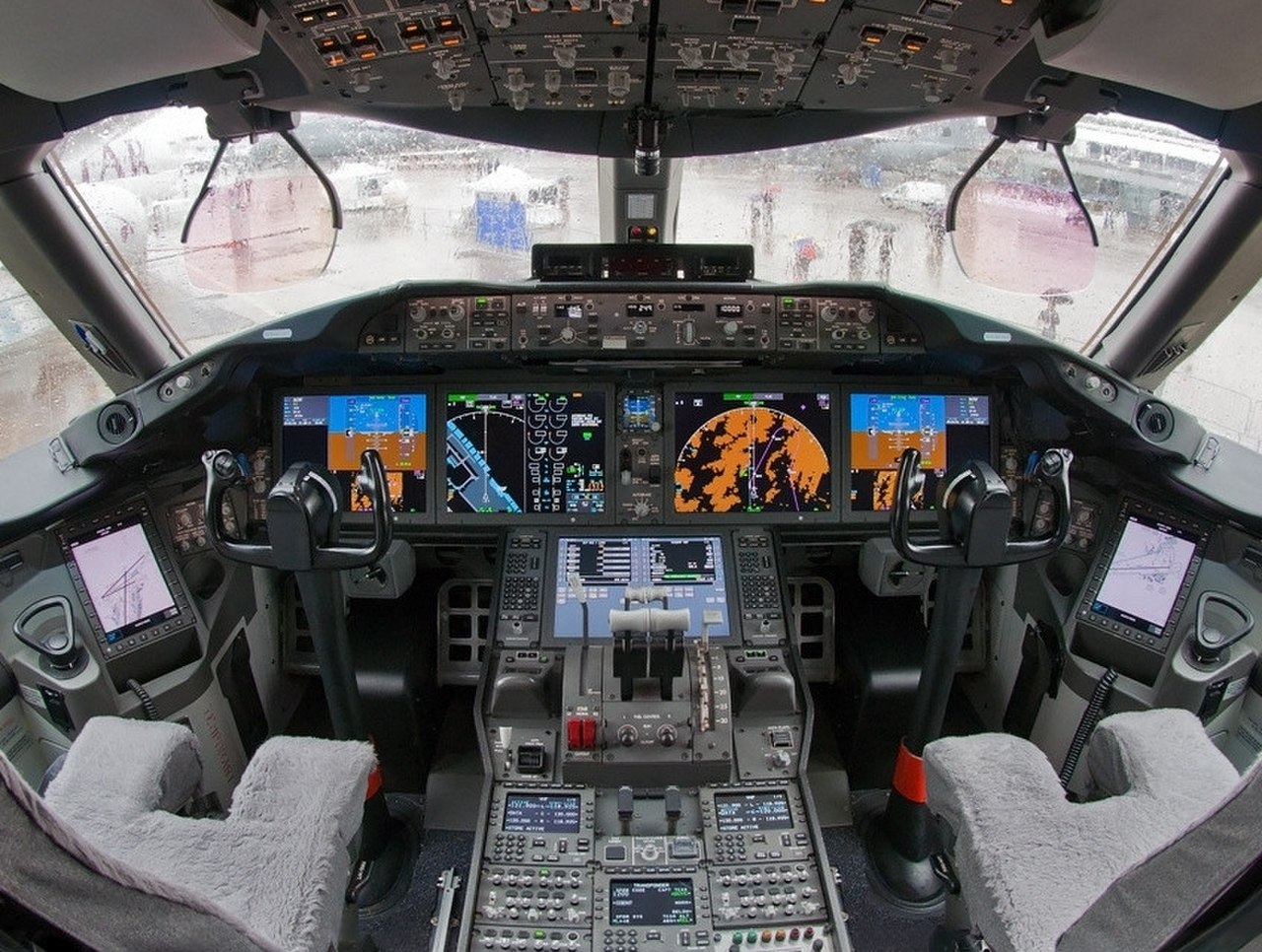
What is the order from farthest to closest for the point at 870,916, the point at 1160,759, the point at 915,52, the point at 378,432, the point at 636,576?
the point at 378,432 → the point at 636,576 → the point at 870,916 → the point at 915,52 → the point at 1160,759

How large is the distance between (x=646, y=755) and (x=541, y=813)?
1.02 feet

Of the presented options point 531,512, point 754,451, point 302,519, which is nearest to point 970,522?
point 754,451

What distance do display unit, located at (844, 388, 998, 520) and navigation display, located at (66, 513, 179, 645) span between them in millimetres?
2159

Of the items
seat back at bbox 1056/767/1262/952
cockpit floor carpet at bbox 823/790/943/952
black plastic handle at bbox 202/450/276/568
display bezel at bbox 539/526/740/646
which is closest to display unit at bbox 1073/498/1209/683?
cockpit floor carpet at bbox 823/790/943/952

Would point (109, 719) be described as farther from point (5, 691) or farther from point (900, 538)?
point (900, 538)

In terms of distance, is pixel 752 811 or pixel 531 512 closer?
pixel 752 811

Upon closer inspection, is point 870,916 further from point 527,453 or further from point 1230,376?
point 1230,376

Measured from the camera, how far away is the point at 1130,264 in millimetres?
3246

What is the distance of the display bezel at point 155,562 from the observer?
8.86 ft

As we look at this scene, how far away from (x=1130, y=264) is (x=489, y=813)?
8.84ft

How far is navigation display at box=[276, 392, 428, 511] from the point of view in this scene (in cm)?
315

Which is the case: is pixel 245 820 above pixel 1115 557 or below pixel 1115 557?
above

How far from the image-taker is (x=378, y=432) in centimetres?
315

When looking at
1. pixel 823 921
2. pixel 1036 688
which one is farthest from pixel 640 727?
pixel 1036 688
